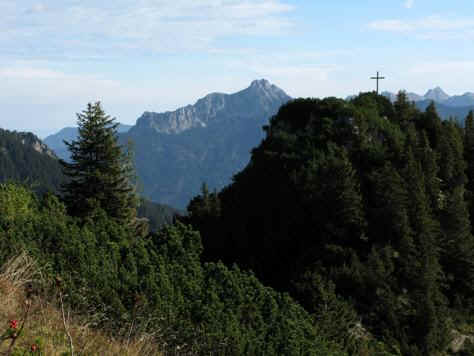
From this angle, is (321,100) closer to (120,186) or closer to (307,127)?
(307,127)

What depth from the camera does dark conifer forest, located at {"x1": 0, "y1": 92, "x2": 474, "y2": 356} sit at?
10.3 meters

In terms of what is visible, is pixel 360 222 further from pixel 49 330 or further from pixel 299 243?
pixel 49 330

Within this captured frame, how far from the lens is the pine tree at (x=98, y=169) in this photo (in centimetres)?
4091

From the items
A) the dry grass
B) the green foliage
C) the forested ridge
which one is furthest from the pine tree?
the dry grass

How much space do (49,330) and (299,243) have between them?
21.9m

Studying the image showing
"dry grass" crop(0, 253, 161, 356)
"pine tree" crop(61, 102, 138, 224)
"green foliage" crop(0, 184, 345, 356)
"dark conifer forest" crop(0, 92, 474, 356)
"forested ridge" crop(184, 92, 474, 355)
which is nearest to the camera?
"dry grass" crop(0, 253, 161, 356)

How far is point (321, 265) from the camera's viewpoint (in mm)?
25734

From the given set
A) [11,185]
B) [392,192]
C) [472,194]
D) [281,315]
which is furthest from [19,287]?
[472,194]

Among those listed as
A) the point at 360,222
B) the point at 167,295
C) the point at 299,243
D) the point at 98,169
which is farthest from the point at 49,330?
the point at 98,169

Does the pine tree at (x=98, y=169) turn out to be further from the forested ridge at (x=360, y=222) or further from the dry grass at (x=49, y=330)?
the dry grass at (x=49, y=330)

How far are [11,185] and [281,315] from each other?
1172 cm

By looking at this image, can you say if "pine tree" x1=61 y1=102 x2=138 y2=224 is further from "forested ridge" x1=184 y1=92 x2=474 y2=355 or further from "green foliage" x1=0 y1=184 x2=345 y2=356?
"green foliage" x1=0 y1=184 x2=345 y2=356

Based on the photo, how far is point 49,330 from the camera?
779 centimetres

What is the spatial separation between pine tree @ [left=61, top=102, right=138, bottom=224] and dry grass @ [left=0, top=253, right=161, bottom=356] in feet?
105
